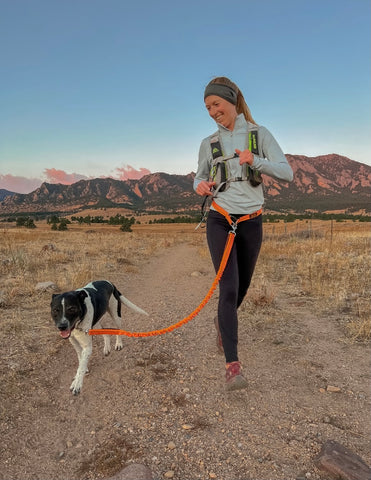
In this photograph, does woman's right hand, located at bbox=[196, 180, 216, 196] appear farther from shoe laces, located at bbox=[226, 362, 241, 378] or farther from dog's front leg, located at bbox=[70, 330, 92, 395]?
dog's front leg, located at bbox=[70, 330, 92, 395]

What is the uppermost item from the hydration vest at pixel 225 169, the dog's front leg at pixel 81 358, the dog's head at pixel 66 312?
the hydration vest at pixel 225 169

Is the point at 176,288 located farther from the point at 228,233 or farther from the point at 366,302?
the point at 228,233

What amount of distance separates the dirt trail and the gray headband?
2.72 metres

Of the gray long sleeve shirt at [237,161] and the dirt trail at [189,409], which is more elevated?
the gray long sleeve shirt at [237,161]

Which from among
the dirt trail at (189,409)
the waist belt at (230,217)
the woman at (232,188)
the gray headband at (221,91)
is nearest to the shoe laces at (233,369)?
the woman at (232,188)

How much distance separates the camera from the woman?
299cm

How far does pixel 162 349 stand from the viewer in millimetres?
4035

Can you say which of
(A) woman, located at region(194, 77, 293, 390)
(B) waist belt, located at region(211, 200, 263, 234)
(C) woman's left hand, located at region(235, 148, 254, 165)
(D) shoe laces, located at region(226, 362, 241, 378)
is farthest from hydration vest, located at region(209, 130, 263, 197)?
(D) shoe laces, located at region(226, 362, 241, 378)

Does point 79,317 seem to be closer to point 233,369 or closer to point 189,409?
point 189,409

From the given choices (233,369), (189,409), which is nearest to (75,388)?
(189,409)

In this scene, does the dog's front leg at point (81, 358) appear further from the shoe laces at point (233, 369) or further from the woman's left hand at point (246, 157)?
the woman's left hand at point (246, 157)

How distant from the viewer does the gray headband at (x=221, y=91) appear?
2963 mm

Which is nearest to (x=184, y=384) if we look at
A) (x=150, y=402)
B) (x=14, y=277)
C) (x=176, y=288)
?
(x=150, y=402)

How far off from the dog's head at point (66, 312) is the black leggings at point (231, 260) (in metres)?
1.43
